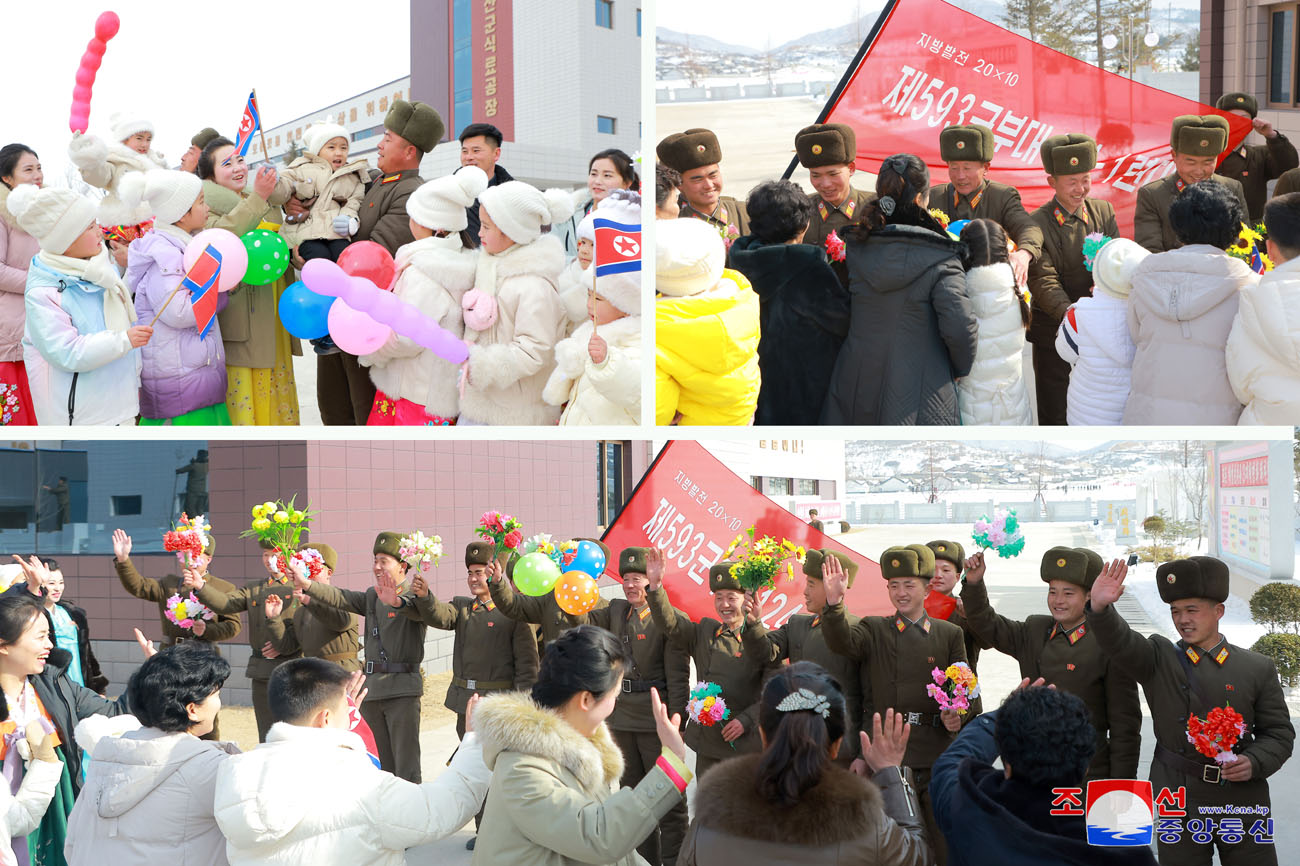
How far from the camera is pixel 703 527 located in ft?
13.9

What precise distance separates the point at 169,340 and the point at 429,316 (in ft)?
3.52

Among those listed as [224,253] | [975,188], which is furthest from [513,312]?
[975,188]

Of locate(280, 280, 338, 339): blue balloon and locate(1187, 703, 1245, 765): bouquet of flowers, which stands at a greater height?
locate(280, 280, 338, 339): blue balloon

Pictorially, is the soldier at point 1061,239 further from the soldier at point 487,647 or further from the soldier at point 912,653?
the soldier at point 487,647

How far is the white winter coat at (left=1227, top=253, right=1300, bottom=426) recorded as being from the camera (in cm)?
351

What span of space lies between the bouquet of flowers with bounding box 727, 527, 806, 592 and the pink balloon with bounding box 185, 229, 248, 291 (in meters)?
2.15

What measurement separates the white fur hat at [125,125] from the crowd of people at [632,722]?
5.71 feet

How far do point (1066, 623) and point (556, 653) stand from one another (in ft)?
6.66

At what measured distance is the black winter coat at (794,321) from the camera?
13.1 feet

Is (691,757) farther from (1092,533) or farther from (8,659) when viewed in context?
(8,659)

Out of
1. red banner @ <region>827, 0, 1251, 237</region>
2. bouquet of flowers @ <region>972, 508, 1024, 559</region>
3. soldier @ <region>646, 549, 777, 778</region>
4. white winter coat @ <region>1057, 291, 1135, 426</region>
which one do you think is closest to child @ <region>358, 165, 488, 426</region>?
soldier @ <region>646, 549, 777, 778</region>

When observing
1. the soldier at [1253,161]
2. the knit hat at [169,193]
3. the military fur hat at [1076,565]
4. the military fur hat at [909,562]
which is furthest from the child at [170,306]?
the soldier at [1253,161]

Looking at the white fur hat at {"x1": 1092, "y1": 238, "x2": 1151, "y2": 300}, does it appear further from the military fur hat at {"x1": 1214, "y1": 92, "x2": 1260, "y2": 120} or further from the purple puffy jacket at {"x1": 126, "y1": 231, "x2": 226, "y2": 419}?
the purple puffy jacket at {"x1": 126, "y1": 231, "x2": 226, "y2": 419}

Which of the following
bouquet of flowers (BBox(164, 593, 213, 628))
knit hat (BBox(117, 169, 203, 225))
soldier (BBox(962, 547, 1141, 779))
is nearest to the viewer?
soldier (BBox(962, 547, 1141, 779))
